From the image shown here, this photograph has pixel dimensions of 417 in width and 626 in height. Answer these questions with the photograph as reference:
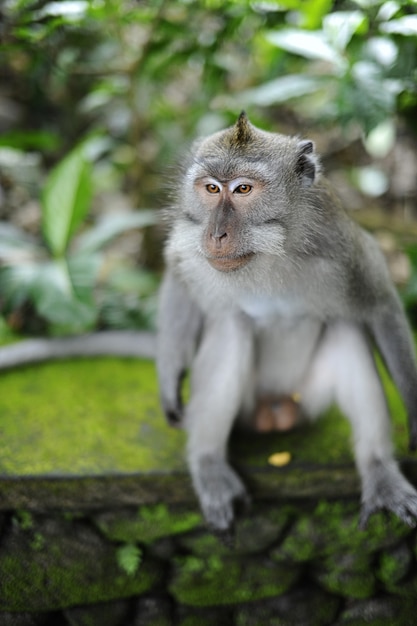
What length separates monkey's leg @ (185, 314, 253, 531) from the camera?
2838 millimetres

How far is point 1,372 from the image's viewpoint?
3.88 meters

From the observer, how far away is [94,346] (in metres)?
4.17

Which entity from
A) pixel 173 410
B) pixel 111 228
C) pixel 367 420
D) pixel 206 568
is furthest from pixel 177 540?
pixel 111 228

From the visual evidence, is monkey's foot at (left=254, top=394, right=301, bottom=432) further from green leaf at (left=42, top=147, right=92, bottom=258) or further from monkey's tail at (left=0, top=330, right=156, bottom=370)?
green leaf at (left=42, top=147, right=92, bottom=258)

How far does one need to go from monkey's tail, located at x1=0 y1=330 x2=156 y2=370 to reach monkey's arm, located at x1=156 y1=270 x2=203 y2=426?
0.93 meters

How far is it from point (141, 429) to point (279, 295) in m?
1.16

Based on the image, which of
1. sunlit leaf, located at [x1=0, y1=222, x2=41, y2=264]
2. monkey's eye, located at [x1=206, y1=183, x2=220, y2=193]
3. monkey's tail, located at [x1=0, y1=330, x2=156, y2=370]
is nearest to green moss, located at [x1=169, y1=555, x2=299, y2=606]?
monkey's tail, located at [x1=0, y1=330, x2=156, y2=370]

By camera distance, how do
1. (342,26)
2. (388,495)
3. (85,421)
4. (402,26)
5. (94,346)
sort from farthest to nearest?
1. (94,346)
2. (342,26)
3. (402,26)
4. (85,421)
5. (388,495)

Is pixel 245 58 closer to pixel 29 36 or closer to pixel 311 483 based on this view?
pixel 29 36

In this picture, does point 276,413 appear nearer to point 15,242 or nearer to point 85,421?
point 85,421

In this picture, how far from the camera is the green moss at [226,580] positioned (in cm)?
308

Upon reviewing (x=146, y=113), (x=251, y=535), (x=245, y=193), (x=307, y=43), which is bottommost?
(x=251, y=535)

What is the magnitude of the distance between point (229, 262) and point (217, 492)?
3.77 feet

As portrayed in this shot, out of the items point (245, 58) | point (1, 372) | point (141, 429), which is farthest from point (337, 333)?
point (245, 58)
